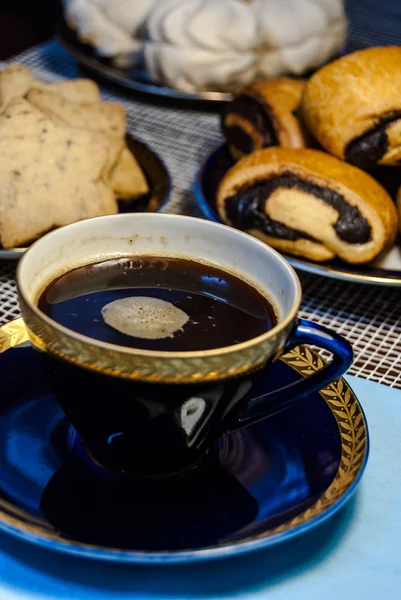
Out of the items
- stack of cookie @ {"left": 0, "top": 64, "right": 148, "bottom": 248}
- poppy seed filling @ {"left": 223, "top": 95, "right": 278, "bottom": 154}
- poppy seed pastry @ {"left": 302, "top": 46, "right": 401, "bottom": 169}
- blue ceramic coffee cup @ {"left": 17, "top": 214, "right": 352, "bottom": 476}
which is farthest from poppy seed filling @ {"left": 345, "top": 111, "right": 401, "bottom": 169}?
blue ceramic coffee cup @ {"left": 17, "top": 214, "right": 352, "bottom": 476}

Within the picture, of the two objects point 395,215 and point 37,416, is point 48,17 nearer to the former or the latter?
point 395,215

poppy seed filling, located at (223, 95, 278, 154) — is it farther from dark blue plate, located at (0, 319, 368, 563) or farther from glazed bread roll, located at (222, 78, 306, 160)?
dark blue plate, located at (0, 319, 368, 563)

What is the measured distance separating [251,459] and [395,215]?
447 mm

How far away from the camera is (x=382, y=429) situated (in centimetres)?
69

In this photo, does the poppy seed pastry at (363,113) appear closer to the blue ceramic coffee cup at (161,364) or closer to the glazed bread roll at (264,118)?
the glazed bread roll at (264,118)

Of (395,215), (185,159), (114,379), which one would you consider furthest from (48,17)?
(114,379)

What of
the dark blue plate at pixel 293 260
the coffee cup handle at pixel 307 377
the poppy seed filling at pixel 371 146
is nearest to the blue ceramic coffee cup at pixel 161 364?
the coffee cup handle at pixel 307 377

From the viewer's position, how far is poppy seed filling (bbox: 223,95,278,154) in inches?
40.5

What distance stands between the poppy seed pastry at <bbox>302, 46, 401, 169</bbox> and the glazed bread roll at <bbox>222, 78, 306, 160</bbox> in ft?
0.19

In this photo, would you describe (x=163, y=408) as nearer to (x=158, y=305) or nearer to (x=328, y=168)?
(x=158, y=305)

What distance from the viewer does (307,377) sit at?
1.81 feet

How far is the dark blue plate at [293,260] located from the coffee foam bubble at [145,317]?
330 mm

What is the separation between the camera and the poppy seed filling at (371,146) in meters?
0.93

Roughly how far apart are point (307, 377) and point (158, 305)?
0.12 metres
